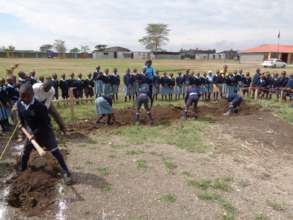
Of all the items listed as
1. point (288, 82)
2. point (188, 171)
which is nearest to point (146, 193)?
point (188, 171)

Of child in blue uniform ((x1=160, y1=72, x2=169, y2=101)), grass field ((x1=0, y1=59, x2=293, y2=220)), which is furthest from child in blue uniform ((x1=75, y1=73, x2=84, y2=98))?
grass field ((x1=0, y1=59, x2=293, y2=220))

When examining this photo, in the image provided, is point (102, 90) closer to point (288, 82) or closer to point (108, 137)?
point (108, 137)

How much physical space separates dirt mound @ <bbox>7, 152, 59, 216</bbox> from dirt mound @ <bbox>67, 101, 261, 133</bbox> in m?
3.13

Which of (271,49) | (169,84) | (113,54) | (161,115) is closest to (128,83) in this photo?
(169,84)

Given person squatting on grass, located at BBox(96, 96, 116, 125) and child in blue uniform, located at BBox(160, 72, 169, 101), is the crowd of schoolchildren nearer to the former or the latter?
child in blue uniform, located at BBox(160, 72, 169, 101)

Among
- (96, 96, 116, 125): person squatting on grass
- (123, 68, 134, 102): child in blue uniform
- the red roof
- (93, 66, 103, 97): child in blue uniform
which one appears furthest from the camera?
the red roof

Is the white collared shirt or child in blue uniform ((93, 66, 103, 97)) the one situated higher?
the white collared shirt

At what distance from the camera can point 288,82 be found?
62.2 ft

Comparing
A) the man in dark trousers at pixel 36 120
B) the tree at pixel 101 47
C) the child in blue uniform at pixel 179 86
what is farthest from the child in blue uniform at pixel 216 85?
the tree at pixel 101 47

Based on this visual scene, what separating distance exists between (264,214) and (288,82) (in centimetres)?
1456

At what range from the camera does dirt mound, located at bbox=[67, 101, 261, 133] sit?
37.2 feet

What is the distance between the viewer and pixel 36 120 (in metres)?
6.38

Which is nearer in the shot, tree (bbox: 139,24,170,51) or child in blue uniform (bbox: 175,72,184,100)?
child in blue uniform (bbox: 175,72,184,100)

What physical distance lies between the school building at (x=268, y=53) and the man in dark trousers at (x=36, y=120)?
217 feet
